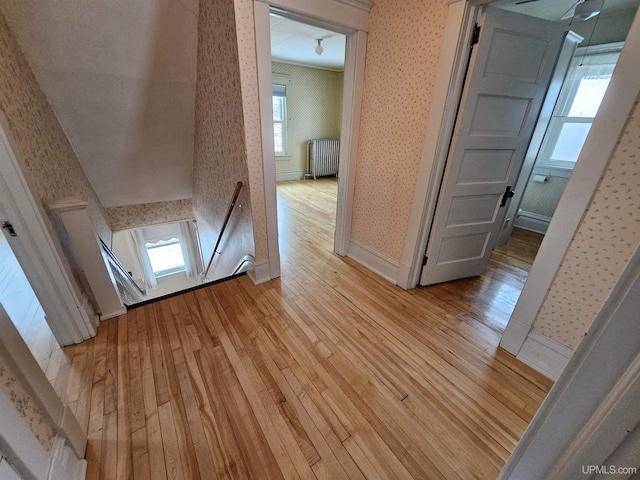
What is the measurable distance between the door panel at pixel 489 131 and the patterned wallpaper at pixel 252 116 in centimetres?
143

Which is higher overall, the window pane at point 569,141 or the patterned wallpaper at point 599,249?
the window pane at point 569,141

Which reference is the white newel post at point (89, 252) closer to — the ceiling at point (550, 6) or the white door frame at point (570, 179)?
the white door frame at point (570, 179)

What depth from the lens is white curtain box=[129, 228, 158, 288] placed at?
5266 mm

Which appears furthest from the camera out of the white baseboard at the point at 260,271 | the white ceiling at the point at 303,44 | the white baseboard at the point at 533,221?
the white baseboard at the point at 533,221

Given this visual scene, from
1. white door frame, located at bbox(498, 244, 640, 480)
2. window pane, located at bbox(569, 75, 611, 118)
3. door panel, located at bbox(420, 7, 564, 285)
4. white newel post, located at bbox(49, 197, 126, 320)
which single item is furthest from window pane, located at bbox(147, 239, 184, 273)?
window pane, located at bbox(569, 75, 611, 118)

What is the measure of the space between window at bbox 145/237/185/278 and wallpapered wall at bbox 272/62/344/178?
3.19 meters

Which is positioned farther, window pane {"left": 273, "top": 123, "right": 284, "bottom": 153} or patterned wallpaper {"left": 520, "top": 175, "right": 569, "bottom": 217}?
window pane {"left": 273, "top": 123, "right": 284, "bottom": 153}

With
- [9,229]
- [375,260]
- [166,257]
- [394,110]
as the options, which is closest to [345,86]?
[394,110]

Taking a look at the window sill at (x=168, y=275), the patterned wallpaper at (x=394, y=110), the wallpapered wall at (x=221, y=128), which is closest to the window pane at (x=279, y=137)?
the wallpapered wall at (x=221, y=128)

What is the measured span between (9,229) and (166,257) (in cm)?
534

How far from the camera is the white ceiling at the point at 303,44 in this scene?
3.50 m

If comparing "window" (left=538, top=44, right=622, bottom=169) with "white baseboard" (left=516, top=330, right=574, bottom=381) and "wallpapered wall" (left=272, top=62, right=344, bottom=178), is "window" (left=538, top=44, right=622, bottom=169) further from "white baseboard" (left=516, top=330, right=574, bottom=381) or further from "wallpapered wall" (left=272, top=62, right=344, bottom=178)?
"wallpapered wall" (left=272, top=62, right=344, bottom=178)

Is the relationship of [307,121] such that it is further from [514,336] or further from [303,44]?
[514,336]

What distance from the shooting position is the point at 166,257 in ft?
20.3
